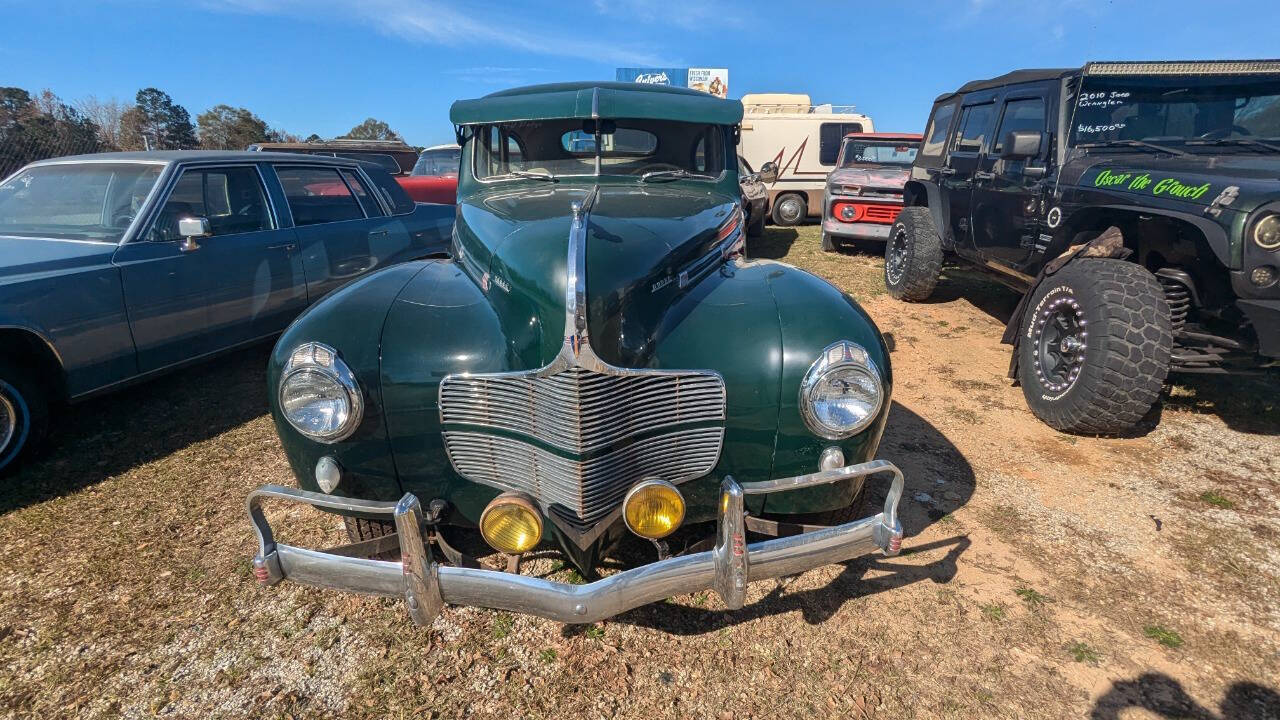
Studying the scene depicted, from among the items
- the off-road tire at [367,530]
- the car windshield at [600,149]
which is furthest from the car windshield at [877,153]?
the off-road tire at [367,530]

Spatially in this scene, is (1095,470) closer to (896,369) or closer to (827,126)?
(896,369)

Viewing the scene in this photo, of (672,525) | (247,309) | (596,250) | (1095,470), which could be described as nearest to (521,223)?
(596,250)

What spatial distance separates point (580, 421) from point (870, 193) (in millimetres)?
8959

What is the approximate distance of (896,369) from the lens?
17.4 ft

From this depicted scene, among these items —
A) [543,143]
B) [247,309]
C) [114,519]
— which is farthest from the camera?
[247,309]

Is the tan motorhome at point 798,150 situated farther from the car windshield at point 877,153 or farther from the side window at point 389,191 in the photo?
the side window at point 389,191

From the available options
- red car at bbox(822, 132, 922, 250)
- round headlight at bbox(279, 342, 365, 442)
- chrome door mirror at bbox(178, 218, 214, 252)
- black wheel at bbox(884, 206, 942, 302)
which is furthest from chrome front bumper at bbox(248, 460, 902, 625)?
red car at bbox(822, 132, 922, 250)

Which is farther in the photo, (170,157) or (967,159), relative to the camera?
(967,159)

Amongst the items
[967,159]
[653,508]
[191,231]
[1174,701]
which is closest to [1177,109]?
[967,159]

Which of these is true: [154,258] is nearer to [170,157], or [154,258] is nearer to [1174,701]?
[170,157]

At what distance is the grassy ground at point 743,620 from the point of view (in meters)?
2.08

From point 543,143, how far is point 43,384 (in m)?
3.28

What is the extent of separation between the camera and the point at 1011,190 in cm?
535

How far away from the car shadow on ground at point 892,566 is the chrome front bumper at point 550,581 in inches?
24.2
